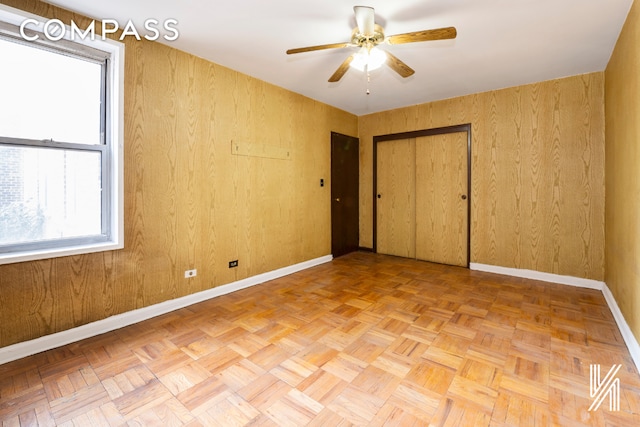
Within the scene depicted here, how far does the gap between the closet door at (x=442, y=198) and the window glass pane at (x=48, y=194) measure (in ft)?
13.6

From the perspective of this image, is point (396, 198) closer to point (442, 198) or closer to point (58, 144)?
point (442, 198)

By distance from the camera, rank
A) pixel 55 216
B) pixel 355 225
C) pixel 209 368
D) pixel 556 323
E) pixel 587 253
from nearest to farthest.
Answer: pixel 209 368, pixel 55 216, pixel 556 323, pixel 587 253, pixel 355 225

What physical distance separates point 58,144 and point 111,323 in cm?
148

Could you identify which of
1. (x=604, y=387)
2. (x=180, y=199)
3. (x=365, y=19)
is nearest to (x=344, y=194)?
(x=180, y=199)

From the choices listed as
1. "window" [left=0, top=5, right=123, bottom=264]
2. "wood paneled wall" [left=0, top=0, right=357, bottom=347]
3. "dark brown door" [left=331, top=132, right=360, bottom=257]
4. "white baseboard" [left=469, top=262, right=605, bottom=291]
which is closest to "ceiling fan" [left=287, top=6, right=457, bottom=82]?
"wood paneled wall" [left=0, top=0, right=357, bottom=347]

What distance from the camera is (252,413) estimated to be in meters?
1.53

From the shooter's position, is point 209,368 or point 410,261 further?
point 410,261

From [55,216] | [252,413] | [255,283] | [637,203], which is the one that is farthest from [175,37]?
[637,203]

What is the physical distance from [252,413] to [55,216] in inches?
83.7

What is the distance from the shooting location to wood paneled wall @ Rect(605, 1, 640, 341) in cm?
205

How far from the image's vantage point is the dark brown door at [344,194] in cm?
488

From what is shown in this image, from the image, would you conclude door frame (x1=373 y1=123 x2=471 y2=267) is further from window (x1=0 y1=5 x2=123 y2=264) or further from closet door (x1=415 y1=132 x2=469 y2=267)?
window (x1=0 y1=5 x2=123 y2=264)

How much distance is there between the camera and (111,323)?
2.46 meters

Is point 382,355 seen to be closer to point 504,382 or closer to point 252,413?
point 504,382
